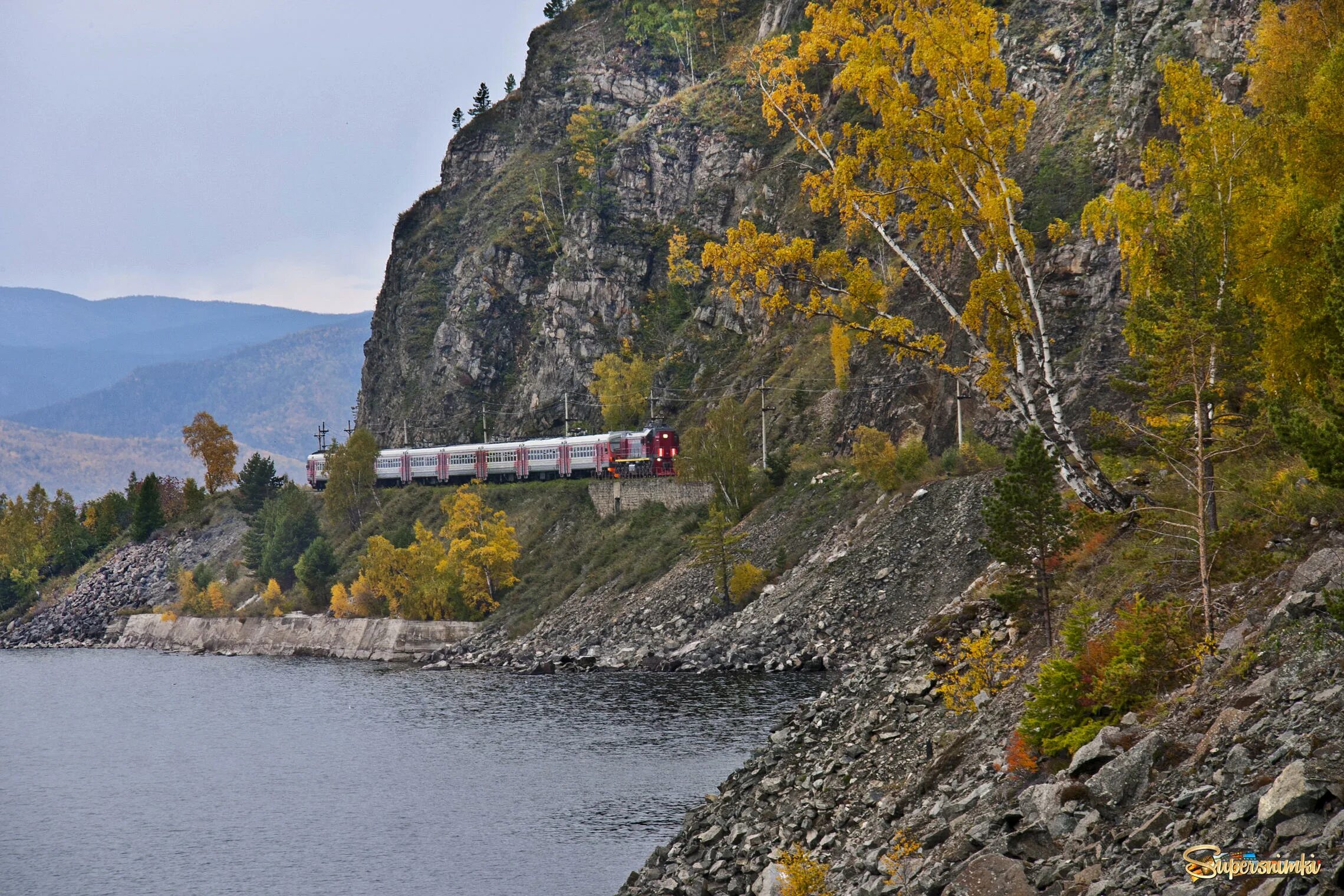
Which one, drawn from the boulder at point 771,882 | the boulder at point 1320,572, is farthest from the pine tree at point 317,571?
the boulder at point 1320,572

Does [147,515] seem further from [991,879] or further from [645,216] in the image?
[991,879]

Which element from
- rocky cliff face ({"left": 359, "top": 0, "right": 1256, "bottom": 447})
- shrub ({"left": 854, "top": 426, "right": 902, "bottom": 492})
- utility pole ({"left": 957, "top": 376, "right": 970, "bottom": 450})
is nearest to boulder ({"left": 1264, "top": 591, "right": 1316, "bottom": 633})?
rocky cliff face ({"left": 359, "top": 0, "right": 1256, "bottom": 447})

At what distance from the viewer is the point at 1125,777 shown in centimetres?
1527

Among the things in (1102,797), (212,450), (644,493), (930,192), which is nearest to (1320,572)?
(1102,797)

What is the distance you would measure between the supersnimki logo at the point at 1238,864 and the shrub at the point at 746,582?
54.9 meters

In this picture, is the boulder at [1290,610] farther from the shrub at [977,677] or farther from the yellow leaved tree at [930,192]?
the shrub at [977,677]

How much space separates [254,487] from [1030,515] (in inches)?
4709

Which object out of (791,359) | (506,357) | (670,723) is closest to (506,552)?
(791,359)

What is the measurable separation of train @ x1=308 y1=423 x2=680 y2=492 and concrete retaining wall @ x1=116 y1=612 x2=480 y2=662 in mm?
18903

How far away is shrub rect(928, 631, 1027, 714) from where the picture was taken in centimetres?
2516

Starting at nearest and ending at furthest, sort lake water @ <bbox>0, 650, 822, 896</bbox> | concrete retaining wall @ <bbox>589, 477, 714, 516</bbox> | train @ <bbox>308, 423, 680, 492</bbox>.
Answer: lake water @ <bbox>0, 650, 822, 896</bbox>, concrete retaining wall @ <bbox>589, 477, 714, 516</bbox>, train @ <bbox>308, 423, 680, 492</bbox>

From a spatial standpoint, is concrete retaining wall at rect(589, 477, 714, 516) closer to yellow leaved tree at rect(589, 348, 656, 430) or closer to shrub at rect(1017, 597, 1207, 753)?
yellow leaved tree at rect(589, 348, 656, 430)

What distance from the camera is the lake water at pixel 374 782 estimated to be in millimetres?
34188

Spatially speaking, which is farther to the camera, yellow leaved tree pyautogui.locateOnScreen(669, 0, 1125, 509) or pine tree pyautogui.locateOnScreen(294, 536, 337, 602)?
pine tree pyautogui.locateOnScreen(294, 536, 337, 602)
